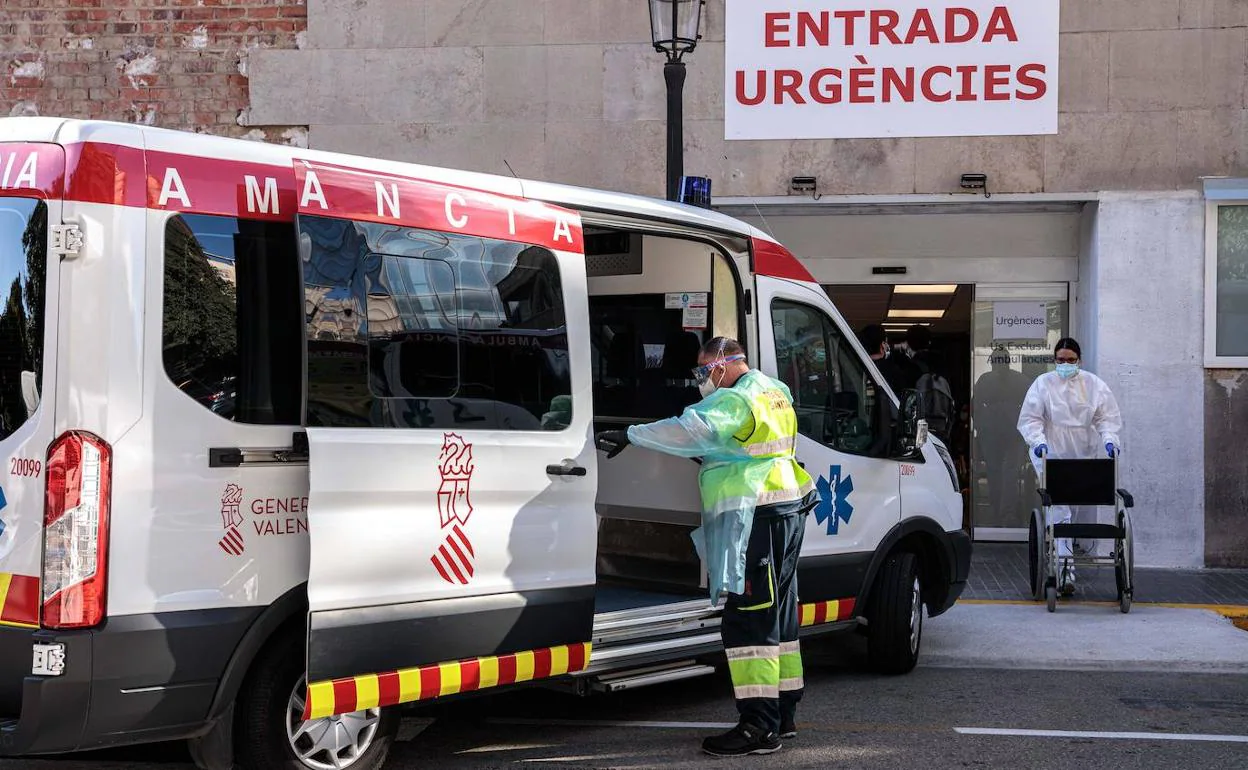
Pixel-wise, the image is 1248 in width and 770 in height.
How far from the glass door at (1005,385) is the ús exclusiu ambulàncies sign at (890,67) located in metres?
1.61

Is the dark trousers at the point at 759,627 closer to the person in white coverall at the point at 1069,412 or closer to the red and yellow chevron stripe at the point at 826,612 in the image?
the red and yellow chevron stripe at the point at 826,612

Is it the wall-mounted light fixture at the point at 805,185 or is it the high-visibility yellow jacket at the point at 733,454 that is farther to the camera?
the wall-mounted light fixture at the point at 805,185

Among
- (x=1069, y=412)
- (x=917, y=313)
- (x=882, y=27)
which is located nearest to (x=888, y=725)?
(x=1069, y=412)

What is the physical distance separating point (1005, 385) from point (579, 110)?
4583 millimetres

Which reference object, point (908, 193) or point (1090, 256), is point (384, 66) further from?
point (1090, 256)

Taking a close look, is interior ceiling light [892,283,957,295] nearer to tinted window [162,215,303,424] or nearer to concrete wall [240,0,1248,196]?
concrete wall [240,0,1248,196]

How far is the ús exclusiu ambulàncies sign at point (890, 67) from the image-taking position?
36.8 feet

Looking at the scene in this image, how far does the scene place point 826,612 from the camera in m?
6.66

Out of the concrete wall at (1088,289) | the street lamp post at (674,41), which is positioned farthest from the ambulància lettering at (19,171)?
the concrete wall at (1088,289)

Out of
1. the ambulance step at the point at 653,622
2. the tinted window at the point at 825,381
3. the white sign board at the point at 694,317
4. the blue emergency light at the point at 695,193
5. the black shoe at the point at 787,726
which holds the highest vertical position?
the blue emergency light at the point at 695,193

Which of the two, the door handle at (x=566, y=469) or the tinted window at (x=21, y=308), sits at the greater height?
the tinted window at (x=21, y=308)

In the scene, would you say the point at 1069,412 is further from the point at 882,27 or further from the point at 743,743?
the point at 743,743

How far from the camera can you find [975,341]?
12.1 meters

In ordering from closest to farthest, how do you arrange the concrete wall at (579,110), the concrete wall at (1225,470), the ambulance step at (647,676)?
the ambulance step at (647,676) → the concrete wall at (1225,470) → the concrete wall at (579,110)
